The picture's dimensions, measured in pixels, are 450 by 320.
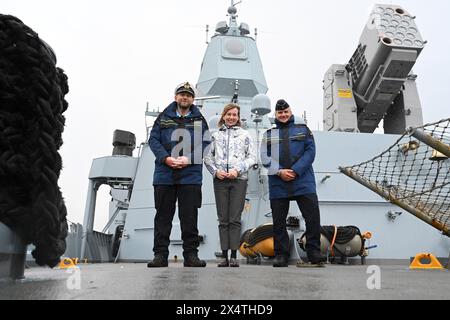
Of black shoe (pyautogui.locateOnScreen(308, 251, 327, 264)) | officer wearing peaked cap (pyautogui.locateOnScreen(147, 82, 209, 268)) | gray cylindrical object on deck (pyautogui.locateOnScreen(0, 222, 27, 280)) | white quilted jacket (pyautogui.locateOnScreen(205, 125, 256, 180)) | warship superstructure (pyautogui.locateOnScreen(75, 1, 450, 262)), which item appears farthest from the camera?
warship superstructure (pyautogui.locateOnScreen(75, 1, 450, 262))

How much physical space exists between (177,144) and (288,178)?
0.93 m

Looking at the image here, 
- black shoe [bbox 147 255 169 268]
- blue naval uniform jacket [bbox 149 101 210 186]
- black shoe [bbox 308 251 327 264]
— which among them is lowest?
black shoe [bbox 147 255 169 268]

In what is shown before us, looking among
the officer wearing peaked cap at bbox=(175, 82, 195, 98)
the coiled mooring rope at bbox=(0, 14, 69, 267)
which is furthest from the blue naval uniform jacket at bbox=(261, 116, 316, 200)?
the coiled mooring rope at bbox=(0, 14, 69, 267)

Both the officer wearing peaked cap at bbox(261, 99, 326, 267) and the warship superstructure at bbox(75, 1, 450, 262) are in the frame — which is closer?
the officer wearing peaked cap at bbox(261, 99, 326, 267)

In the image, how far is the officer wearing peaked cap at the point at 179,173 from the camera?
305cm

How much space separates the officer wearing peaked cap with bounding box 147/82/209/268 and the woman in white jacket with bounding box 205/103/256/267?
228 mm

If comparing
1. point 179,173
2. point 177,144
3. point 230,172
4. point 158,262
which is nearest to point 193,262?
point 158,262

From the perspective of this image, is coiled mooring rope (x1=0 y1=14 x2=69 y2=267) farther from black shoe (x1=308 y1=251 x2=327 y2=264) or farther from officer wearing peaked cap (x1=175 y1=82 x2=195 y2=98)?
black shoe (x1=308 y1=251 x2=327 y2=264)

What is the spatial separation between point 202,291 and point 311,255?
2231 millimetres

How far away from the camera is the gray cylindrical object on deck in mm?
1438

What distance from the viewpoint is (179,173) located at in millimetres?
3123

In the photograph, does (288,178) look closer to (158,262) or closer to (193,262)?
(193,262)
